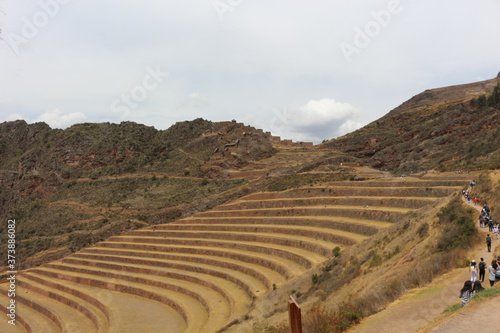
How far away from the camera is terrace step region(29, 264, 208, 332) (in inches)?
566

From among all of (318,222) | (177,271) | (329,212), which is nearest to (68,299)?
(177,271)

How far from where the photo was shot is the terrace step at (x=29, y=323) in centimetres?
1728

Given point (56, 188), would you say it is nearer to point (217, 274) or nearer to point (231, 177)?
point (231, 177)

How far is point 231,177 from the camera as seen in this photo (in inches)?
1652

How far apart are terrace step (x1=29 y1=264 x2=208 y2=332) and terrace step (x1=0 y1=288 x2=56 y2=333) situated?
3.13 meters

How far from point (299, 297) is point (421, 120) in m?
52.8

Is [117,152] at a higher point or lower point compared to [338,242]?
higher

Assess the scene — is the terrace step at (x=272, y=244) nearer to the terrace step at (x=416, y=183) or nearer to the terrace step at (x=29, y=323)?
the terrace step at (x=416, y=183)

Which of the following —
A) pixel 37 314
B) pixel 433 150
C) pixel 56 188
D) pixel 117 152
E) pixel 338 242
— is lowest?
pixel 37 314

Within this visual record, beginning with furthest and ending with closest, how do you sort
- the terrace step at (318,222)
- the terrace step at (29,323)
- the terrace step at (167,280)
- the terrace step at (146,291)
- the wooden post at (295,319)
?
1. the terrace step at (29,323)
2. the terrace step at (318,222)
3. the terrace step at (146,291)
4. the terrace step at (167,280)
5. the wooden post at (295,319)

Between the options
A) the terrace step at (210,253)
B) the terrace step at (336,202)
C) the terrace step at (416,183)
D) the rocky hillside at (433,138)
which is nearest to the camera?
the terrace step at (210,253)

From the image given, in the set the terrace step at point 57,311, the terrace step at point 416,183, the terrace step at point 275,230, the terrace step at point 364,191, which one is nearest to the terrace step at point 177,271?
the terrace step at point 57,311

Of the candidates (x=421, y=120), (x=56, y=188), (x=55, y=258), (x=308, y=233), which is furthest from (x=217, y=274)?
(x=421, y=120)

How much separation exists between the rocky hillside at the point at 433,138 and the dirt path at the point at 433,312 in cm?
1627
